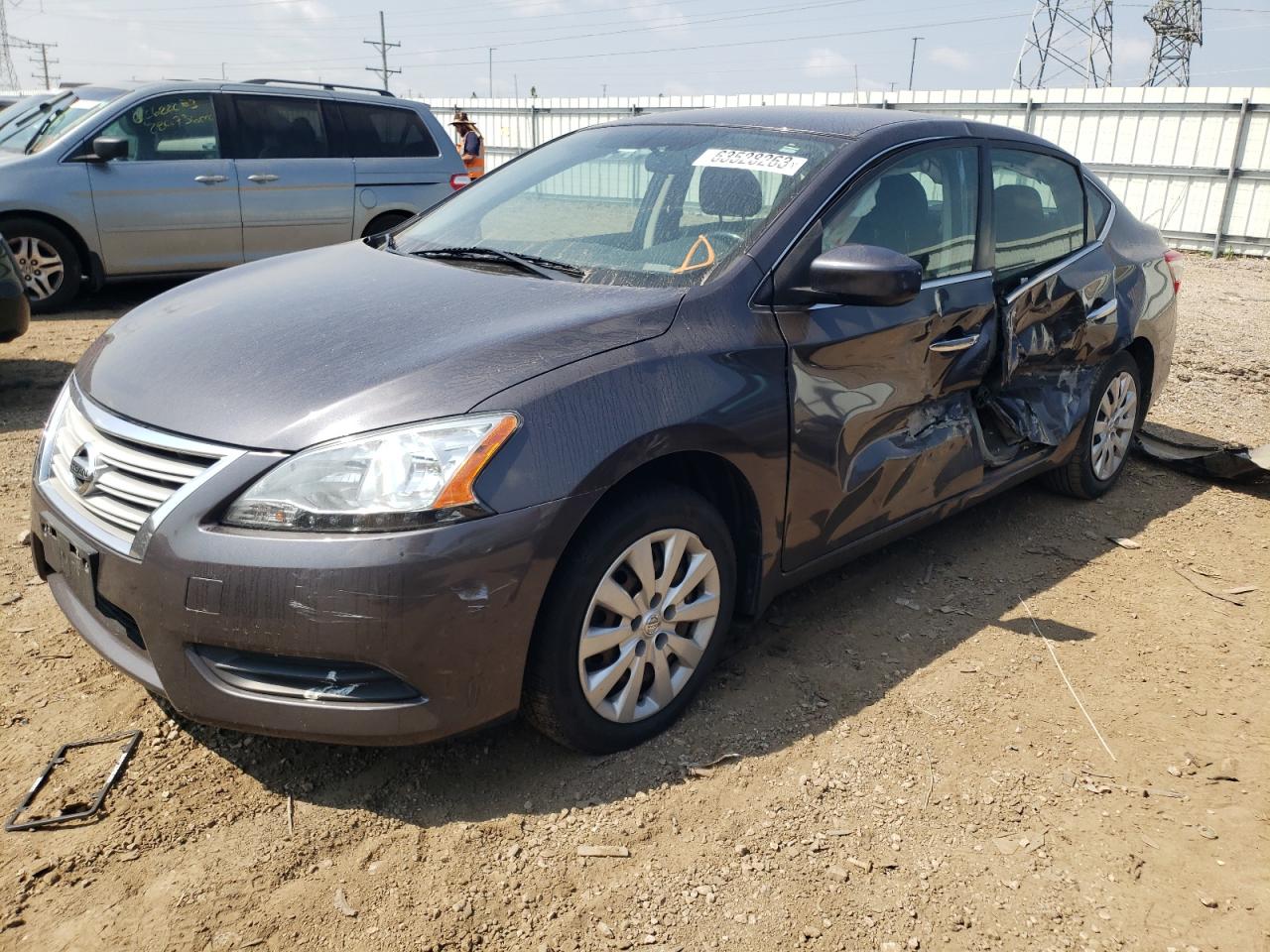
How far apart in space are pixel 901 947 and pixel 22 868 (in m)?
1.94

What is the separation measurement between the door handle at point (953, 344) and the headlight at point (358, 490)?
75.1 inches

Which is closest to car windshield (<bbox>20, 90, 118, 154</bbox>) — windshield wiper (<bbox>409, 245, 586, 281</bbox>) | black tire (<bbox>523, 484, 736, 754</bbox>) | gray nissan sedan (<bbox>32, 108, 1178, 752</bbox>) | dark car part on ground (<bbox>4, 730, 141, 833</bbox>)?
gray nissan sedan (<bbox>32, 108, 1178, 752</bbox>)

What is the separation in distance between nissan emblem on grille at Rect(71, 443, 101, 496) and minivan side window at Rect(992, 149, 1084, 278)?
309 centimetres

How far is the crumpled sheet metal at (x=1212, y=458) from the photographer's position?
5.09 meters

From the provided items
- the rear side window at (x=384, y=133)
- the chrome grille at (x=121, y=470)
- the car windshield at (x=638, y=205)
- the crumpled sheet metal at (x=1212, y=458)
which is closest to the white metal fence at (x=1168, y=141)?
the rear side window at (x=384, y=133)

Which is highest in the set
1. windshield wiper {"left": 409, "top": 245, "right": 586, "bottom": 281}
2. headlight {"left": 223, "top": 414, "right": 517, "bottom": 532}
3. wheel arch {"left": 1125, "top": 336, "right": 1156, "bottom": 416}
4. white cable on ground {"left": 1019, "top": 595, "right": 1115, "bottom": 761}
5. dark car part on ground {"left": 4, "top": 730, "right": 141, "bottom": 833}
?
windshield wiper {"left": 409, "top": 245, "right": 586, "bottom": 281}

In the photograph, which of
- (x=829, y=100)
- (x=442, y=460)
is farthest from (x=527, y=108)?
(x=442, y=460)

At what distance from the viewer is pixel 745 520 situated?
115 inches

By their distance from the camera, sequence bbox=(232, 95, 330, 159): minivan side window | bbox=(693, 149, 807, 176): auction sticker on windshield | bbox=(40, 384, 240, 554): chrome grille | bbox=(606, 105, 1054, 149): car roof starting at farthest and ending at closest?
bbox=(232, 95, 330, 159): minivan side window < bbox=(606, 105, 1054, 149): car roof < bbox=(693, 149, 807, 176): auction sticker on windshield < bbox=(40, 384, 240, 554): chrome grille

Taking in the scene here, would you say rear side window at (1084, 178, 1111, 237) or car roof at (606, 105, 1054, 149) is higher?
car roof at (606, 105, 1054, 149)

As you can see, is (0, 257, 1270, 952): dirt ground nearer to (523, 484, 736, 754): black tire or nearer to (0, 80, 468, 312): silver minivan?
(523, 484, 736, 754): black tire

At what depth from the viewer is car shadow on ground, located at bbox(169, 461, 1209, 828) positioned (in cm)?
258

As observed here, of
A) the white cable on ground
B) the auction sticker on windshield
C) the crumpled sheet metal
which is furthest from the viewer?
the crumpled sheet metal

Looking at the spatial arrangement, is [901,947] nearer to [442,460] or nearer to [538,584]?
[538,584]
